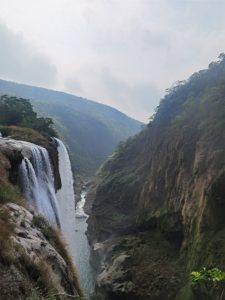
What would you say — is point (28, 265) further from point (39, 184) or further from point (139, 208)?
point (139, 208)

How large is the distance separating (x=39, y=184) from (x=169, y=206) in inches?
1056

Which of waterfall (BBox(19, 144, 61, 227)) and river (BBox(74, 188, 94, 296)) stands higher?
waterfall (BBox(19, 144, 61, 227))

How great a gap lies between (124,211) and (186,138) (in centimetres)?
1697

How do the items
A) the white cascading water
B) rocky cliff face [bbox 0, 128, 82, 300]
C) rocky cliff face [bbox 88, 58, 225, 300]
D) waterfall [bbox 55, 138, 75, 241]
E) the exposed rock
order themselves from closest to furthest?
the exposed rock
rocky cliff face [bbox 0, 128, 82, 300]
the white cascading water
waterfall [bbox 55, 138, 75, 241]
rocky cliff face [bbox 88, 58, 225, 300]

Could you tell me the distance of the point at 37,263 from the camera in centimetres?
1038

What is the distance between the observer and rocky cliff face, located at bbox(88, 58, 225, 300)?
37469 mm

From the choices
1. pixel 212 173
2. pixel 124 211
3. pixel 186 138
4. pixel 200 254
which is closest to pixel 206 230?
pixel 200 254

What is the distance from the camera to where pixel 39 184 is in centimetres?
2345

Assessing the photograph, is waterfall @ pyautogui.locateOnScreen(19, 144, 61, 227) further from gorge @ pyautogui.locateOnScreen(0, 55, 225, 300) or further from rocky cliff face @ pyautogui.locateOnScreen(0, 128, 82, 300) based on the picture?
rocky cliff face @ pyautogui.locateOnScreen(0, 128, 82, 300)

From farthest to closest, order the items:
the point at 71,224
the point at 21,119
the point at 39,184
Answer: the point at 71,224, the point at 21,119, the point at 39,184

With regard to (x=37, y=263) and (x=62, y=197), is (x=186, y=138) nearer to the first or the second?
(x=62, y=197)

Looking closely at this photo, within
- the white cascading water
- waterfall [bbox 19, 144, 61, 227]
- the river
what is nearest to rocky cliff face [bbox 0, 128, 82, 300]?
the white cascading water

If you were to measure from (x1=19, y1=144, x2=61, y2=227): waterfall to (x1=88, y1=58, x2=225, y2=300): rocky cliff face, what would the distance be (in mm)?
14391

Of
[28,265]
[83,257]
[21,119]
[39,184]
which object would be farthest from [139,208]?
[28,265]
